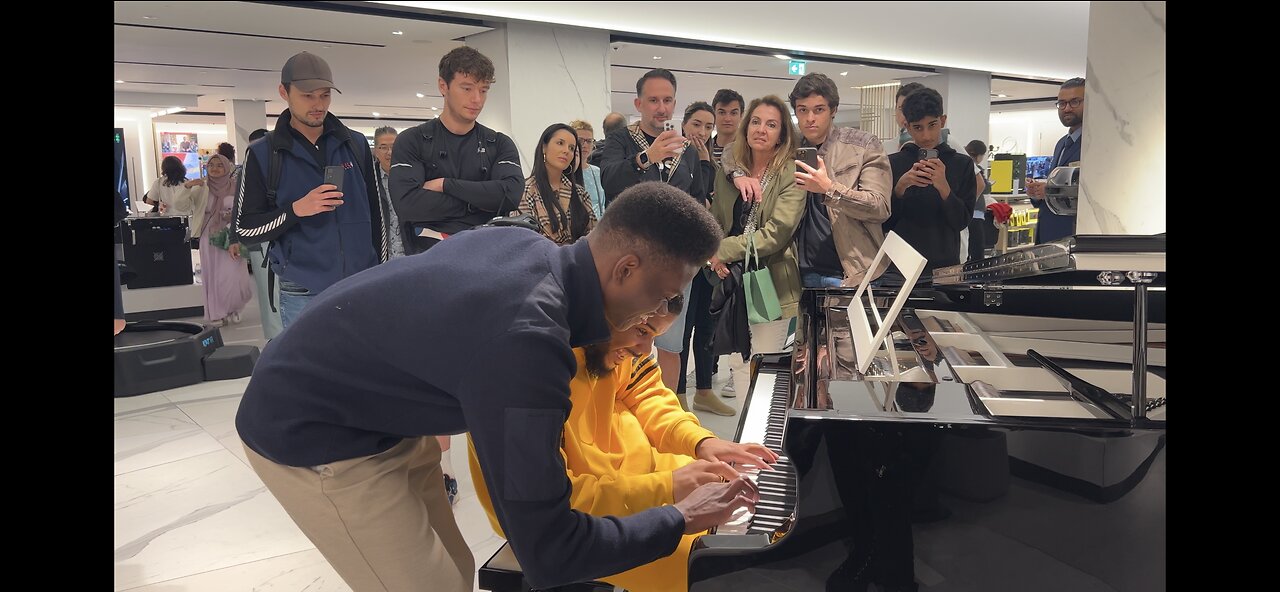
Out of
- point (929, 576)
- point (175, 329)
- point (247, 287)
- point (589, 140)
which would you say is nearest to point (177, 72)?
point (247, 287)

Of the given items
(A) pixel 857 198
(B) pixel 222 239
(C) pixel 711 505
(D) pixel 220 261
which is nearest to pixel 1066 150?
(A) pixel 857 198

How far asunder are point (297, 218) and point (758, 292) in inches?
67.8

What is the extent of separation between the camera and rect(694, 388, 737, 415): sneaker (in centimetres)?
415

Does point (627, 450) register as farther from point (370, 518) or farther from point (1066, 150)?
point (1066, 150)

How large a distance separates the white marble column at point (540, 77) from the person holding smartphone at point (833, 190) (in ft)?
17.5

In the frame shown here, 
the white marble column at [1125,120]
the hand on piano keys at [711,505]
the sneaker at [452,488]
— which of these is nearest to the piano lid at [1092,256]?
the hand on piano keys at [711,505]

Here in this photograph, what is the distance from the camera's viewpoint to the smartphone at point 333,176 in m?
2.98

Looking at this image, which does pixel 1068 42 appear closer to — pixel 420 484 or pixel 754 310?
pixel 754 310

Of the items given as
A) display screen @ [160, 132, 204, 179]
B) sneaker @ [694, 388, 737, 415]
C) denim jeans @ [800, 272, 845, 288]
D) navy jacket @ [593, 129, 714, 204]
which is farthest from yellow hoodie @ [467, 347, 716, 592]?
display screen @ [160, 132, 204, 179]

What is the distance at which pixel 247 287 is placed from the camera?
273 inches

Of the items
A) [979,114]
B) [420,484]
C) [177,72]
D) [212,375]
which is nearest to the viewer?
[420,484]

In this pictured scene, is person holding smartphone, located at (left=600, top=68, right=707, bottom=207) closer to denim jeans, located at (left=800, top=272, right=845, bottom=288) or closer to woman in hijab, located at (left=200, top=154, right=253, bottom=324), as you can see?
denim jeans, located at (left=800, top=272, right=845, bottom=288)

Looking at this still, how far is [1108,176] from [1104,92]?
537 mm

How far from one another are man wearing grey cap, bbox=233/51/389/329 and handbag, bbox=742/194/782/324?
1.47 m
